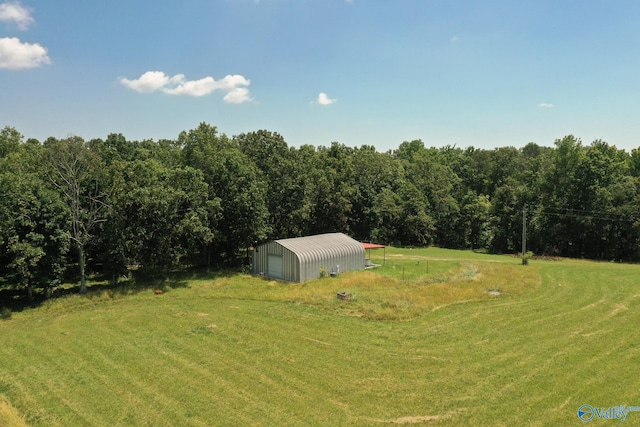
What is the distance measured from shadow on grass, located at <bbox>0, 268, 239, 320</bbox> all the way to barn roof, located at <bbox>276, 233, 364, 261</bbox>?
20.2 feet

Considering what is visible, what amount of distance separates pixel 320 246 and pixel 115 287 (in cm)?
1629

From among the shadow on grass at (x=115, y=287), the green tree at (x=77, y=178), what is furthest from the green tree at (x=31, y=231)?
the green tree at (x=77, y=178)

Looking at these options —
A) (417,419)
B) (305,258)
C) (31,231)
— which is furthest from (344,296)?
(31,231)

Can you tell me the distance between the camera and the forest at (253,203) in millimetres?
28047

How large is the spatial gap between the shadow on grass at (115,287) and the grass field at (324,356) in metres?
0.52

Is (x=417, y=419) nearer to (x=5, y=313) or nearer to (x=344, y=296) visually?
(x=344, y=296)

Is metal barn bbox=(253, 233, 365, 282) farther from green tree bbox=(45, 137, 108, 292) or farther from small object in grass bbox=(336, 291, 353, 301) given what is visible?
green tree bbox=(45, 137, 108, 292)

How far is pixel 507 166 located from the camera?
77.5 m

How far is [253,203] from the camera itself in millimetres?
35344

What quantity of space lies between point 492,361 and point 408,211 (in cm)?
4459

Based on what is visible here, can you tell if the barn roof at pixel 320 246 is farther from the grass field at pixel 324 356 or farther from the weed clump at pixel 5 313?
the weed clump at pixel 5 313

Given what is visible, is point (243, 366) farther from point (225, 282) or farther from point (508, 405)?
point (225, 282)

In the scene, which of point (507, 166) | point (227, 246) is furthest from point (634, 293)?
point (507, 166)

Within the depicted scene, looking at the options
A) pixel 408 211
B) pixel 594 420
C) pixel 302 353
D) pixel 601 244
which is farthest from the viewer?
pixel 408 211
